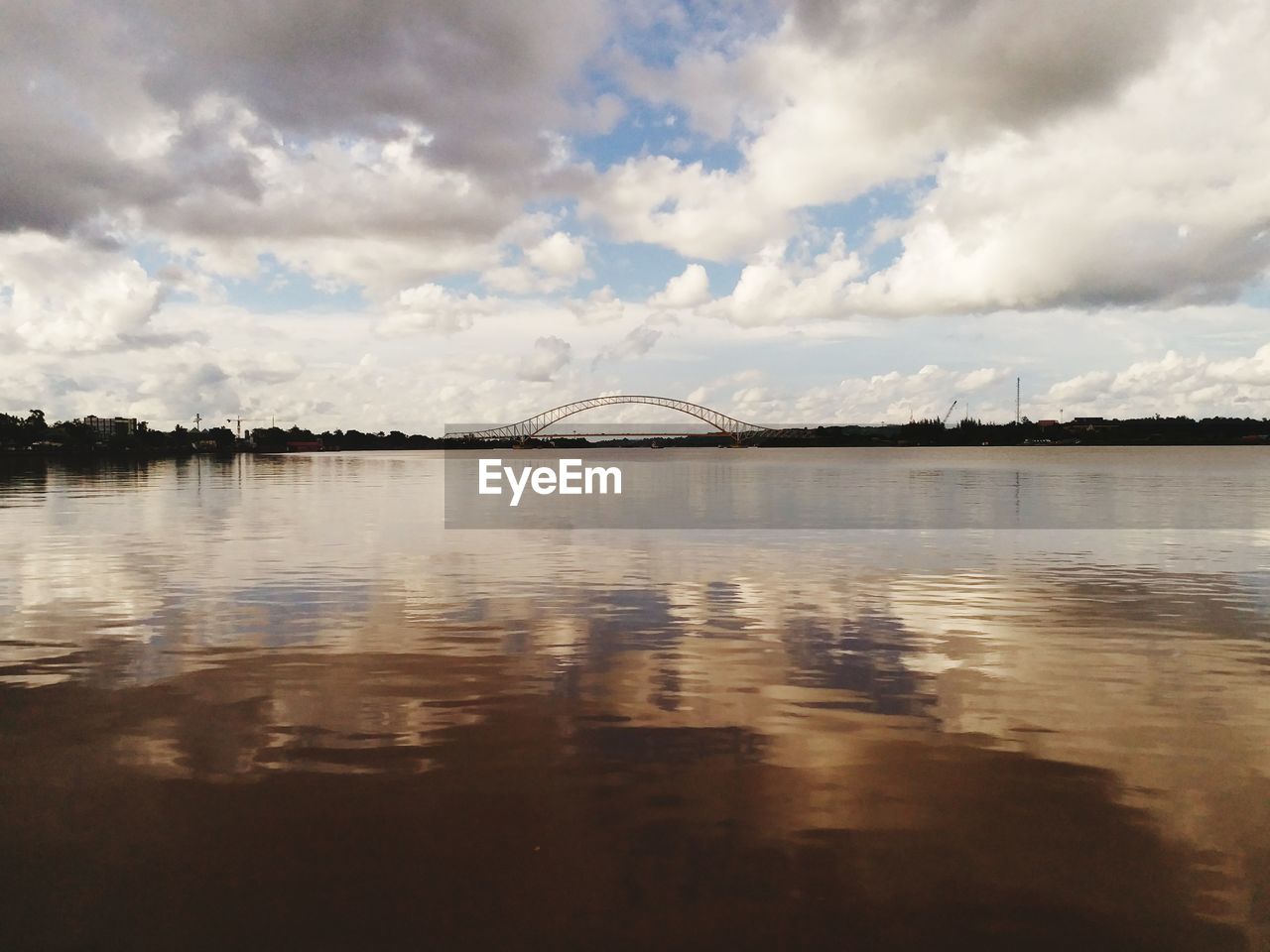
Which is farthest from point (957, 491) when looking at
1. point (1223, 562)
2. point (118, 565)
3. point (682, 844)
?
point (682, 844)

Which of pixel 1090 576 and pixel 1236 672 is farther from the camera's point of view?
pixel 1090 576

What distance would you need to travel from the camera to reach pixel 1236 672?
1233 centimetres

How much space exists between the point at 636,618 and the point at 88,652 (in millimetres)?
10028

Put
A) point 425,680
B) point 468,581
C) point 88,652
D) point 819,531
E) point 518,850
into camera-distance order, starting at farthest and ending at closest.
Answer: point 819,531 < point 468,581 < point 88,652 < point 425,680 < point 518,850

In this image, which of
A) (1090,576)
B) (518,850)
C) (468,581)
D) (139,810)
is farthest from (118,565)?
(1090,576)

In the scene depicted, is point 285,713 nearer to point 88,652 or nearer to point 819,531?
point 88,652

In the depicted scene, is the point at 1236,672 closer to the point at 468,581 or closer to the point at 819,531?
the point at 468,581

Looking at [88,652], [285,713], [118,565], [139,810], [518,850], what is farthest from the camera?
[118,565]

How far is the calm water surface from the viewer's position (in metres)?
6.02

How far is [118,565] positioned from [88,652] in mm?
11339

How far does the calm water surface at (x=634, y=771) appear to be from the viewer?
602 centimetres

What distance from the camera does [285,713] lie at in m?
10.3

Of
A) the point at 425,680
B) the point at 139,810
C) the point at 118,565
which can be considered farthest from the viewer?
the point at 118,565

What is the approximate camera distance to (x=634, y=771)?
8414 mm
